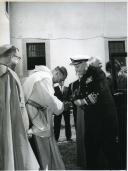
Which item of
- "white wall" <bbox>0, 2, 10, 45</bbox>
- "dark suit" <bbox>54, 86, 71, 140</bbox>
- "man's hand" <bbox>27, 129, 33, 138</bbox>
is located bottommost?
"man's hand" <bbox>27, 129, 33, 138</bbox>

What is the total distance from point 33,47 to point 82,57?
0.30 meters

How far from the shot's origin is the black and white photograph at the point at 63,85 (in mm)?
1845

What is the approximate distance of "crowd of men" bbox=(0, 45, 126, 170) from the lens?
1826 mm

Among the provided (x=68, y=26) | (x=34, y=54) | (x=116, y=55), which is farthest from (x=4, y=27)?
(x=116, y=55)

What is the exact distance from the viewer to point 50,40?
191 centimetres

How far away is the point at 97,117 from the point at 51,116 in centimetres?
28

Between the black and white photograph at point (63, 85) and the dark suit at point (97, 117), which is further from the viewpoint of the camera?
the dark suit at point (97, 117)

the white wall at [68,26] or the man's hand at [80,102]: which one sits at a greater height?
the white wall at [68,26]

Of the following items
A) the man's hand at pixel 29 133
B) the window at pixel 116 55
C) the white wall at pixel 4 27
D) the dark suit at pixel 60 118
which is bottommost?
the man's hand at pixel 29 133

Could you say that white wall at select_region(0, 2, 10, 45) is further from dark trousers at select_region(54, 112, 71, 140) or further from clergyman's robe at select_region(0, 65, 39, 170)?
dark trousers at select_region(54, 112, 71, 140)

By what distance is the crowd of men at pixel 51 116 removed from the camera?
183cm

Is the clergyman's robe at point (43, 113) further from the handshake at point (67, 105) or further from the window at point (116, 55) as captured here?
the window at point (116, 55)

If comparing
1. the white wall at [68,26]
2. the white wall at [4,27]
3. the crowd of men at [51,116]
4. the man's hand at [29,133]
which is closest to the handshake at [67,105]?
the crowd of men at [51,116]

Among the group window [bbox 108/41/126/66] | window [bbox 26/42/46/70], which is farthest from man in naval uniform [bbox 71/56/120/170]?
window [bbox 26/42/46/70]
